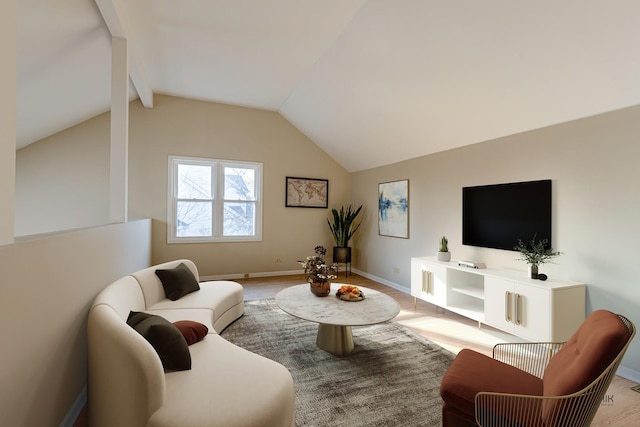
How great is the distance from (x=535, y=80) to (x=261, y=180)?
442 cm

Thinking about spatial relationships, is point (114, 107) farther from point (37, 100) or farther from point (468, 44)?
point (468, 44)

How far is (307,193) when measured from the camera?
6.18m

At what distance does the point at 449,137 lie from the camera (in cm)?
397

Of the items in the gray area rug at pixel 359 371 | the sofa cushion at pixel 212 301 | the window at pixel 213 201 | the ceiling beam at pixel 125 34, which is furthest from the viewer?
the window at pixel 213 201

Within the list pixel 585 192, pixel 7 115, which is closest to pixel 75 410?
pixel 7 115

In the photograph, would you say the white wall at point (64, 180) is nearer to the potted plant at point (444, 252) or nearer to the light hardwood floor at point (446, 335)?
the light hardwood floor at point (446, 335)

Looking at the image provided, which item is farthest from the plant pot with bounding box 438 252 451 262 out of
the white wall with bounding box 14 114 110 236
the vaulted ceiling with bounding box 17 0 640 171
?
the white wall with bounding box 14 114 110 236

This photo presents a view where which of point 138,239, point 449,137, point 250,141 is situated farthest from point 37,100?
point 449,137

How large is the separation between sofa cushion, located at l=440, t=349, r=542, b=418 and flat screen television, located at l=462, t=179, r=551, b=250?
1883mm

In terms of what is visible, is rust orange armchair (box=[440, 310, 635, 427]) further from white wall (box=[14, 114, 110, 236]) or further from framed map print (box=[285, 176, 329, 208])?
white wall (box=[14, 114, 110, 236])

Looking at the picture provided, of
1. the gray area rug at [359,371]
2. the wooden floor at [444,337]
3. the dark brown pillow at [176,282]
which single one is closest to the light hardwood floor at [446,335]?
the wooden floor at [444,337]

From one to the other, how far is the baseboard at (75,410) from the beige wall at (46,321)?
0.07 feet

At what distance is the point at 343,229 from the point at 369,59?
3.36 m

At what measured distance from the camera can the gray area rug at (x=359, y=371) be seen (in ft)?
6.24
